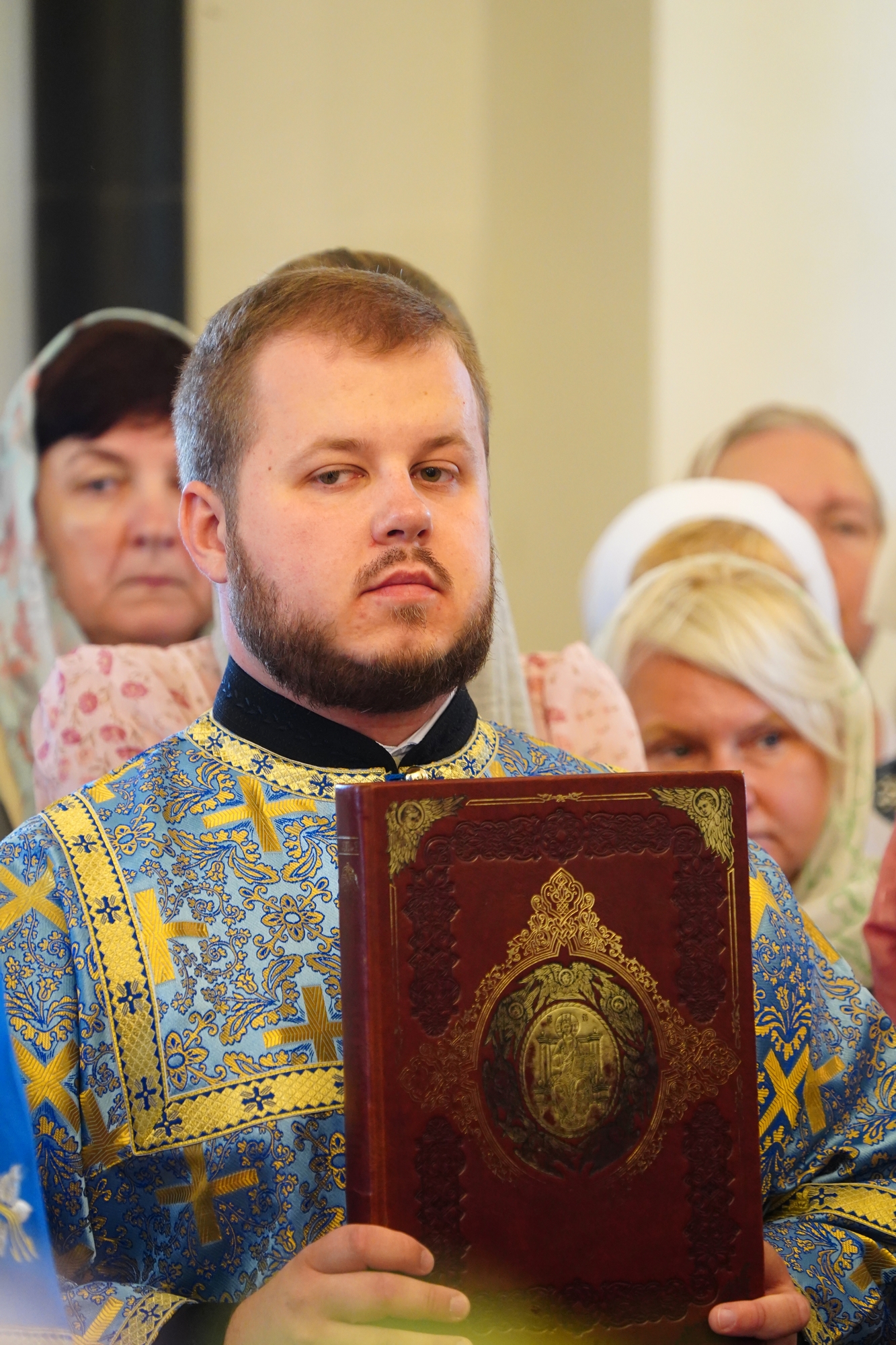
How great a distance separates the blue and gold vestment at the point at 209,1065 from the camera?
1.02 metres

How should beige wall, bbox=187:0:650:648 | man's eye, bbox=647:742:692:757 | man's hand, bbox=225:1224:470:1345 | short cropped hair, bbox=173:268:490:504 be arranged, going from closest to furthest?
man's hand, bbox=225:1224:470:1345, short cropped hair, bbox=173:268:490:504, man's eye, bbox=647:742:692:757, beige wall, bbox=187:0:650:648

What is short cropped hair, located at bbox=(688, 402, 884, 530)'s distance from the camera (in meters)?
3.19

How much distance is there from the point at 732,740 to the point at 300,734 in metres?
1.53

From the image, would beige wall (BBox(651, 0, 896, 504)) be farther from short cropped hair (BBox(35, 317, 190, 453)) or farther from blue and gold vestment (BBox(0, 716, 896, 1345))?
blue and gold vestment (BBox(0, 716, 896, 1345))

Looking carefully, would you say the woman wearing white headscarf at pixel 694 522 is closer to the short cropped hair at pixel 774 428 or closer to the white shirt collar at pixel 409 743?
the short cropped hair at pixel 774 428

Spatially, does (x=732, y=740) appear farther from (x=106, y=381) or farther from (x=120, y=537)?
(x=106, y=381)

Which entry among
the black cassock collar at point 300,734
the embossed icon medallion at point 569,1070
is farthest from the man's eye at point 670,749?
the embossed icon medallion at point 569,1070

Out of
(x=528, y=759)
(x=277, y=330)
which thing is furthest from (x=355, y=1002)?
(x=277, y=330)

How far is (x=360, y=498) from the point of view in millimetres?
1104

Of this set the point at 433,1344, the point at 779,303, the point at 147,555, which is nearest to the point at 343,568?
the point at 433,1344

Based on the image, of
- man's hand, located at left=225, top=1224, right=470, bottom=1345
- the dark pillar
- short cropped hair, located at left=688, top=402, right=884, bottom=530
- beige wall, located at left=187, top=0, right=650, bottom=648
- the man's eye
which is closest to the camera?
man's hand, located at left=225, top=1224, right=470, bottom=1345

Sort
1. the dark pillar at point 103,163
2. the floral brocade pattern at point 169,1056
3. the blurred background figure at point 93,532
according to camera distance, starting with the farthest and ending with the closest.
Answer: the dark pillar at point 103,163 → the blurred background figure at point 93,532 → the floral brocade pattern at point 169,1056

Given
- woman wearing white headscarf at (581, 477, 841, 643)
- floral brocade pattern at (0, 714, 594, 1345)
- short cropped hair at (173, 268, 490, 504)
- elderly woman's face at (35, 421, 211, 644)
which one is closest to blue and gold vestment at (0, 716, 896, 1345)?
floral brocade pattern at (0, 714, 594, 1345)

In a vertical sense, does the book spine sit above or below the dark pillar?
below
